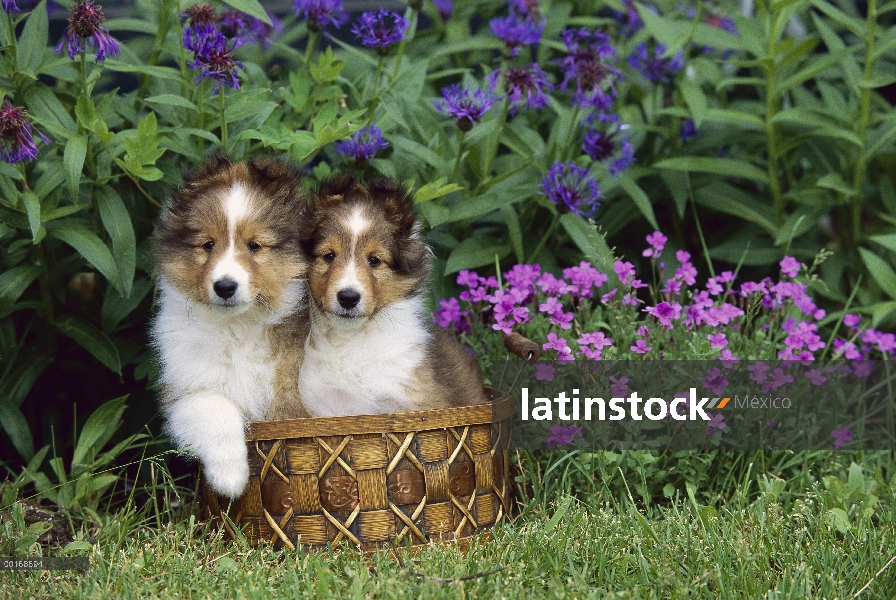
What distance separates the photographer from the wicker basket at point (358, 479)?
9.85ft

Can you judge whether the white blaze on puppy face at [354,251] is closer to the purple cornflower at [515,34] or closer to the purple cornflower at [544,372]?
the purple cornflower at [544,372]

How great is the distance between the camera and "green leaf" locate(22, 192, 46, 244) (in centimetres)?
328

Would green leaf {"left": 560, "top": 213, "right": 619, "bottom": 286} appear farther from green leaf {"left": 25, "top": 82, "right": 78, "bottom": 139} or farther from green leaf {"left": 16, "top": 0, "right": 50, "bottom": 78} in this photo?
green leaf {"left": 16, "top": 0, "right": 50, "bottom": 78}

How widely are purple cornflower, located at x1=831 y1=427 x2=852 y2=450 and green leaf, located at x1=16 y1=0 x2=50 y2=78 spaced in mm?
3600

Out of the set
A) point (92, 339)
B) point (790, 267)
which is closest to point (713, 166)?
point (790, 267)

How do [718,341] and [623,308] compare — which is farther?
[623,308]

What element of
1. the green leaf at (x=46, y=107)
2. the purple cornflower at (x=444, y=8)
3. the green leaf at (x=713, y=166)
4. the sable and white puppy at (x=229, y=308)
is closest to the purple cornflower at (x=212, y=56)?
the sable and white puppy at (x=229, y=308)

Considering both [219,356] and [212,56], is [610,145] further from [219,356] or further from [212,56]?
[219,356]

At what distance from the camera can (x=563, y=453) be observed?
3.71 m

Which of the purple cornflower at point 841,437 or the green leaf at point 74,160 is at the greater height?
the green leaf at point 74,160

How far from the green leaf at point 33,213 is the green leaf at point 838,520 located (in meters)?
2.95

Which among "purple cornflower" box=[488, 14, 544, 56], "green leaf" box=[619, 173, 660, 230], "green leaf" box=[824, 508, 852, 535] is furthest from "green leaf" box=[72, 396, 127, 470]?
"green leaf" box=[824, 508, 852, 535]

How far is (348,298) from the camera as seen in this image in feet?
9.80

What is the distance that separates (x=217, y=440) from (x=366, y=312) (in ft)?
2.03
